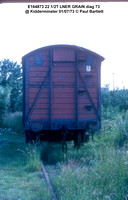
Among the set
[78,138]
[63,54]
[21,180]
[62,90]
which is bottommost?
[21,180]

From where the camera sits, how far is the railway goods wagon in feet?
24.4

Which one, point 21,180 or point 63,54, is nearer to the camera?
point 21,180

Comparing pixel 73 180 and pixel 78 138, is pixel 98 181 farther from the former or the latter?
pixel 78 138

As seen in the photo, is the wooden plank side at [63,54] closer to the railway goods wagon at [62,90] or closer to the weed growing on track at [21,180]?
the railway goods wagon at [62,90]

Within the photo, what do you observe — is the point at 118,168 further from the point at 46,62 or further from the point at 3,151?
the point at 3,151

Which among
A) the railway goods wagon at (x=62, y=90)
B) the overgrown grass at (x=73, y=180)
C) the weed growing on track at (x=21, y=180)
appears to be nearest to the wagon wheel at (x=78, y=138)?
the railway goods wagon at (x=62, y=90)

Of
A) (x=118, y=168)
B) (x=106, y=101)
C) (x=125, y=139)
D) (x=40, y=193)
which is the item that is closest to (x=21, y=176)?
(x=40, y=193)

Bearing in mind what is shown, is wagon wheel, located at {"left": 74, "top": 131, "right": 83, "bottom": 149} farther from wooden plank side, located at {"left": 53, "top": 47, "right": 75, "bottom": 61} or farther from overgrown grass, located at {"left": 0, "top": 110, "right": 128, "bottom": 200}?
wooden plank side, located at {"left": 53, "top": 47, "right": 75, "bottom": 61}

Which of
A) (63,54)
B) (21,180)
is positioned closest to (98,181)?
(21,180)

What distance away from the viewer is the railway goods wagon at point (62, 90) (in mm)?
7430

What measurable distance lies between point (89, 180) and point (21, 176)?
2103 millimetres

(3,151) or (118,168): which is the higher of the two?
(118,168)

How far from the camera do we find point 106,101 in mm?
16297

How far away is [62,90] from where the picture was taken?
24.8 ft
